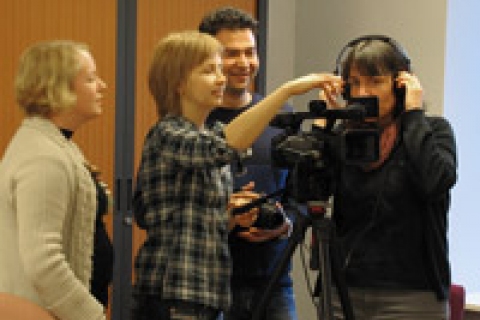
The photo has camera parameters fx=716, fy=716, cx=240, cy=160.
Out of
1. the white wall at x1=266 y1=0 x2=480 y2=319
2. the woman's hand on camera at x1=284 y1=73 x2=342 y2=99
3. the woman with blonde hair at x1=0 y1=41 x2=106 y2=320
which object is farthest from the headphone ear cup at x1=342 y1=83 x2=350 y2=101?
the white wall at x1=266 y1=0 x2=480 y2=319

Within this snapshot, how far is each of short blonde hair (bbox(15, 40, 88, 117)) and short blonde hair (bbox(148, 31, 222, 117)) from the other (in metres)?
0.19

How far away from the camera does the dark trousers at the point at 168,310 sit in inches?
60.5

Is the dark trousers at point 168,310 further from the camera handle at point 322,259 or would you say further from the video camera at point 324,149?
the video camera at point 324,149

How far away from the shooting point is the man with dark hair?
1801mm

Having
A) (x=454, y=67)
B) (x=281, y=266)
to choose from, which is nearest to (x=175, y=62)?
(x=281, y=266)

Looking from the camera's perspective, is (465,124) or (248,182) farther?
(465,124)

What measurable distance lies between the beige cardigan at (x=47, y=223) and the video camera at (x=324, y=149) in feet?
1.44

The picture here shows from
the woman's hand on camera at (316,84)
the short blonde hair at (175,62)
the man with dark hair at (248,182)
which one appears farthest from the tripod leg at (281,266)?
the short blonde hair at (175,62)

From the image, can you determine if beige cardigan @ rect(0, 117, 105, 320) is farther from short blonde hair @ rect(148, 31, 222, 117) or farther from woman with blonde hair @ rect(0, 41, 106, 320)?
short blonde hair @ rect(148, 31, 222, 117)

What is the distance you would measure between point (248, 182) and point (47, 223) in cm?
62

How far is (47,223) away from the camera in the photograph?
4.67ft

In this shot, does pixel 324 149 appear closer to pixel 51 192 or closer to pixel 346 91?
pixel 346 91

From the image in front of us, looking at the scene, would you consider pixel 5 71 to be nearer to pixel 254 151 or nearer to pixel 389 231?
pixel 254 151

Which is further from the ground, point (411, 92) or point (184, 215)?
point (411, 92)
